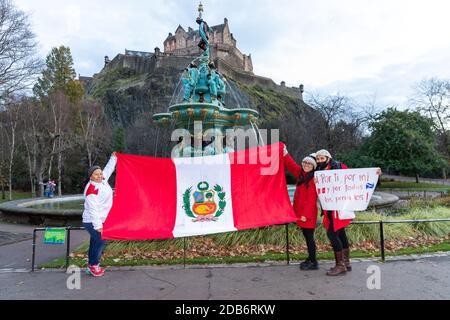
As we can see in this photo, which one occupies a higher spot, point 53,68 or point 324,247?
point 53,68

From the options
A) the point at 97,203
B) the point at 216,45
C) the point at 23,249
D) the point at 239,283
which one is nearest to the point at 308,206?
the point at 239,283

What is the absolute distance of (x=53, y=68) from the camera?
58906 mm

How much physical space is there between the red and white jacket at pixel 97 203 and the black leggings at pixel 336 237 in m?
3.67

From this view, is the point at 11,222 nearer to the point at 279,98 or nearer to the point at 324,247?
the point at 324,247

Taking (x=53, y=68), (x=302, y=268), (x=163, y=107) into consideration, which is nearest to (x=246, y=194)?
(x=302, y=268)

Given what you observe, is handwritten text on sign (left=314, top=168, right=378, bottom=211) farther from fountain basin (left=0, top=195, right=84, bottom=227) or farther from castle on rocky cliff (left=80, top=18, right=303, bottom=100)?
castle on rocky cliff (left=80, top=18, right=303, bottom=100)

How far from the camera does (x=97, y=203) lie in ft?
17.1

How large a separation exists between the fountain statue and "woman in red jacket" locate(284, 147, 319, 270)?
6580 millimetres

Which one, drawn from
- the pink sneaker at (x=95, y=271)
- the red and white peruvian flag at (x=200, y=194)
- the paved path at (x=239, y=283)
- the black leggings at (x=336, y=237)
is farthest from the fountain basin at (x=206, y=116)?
the black leggings at (x=336, y=237)

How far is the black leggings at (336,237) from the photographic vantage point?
5.16 metres

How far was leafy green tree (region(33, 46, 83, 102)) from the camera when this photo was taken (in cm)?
5416

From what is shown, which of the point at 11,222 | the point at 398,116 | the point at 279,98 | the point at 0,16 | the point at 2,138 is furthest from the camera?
the point at 279,98

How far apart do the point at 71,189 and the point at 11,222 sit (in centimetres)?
3136

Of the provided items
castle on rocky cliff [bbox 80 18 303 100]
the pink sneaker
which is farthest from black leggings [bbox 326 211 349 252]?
castle on rocky cliff [bbox 80 18 303 100]
